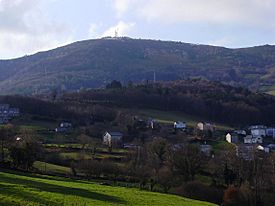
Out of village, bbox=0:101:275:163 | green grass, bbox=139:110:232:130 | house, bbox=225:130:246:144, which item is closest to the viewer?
village, bbox=0:101:275:163

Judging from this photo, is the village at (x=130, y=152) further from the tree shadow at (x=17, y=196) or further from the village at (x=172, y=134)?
the tree shadow at (x=17, y=196)

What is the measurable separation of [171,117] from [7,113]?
47565 mm

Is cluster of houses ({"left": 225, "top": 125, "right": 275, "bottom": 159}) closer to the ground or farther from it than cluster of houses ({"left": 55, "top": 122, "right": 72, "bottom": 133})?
closer to the ground

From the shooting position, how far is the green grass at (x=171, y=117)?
474 ft

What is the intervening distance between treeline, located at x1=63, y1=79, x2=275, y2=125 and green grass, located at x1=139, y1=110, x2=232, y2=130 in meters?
4.32

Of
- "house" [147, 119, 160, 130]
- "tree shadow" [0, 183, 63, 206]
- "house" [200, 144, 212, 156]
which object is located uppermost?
"tree shadow" [0, 183, 63, 206]

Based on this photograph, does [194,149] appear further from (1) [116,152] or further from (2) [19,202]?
(2) [19,202]

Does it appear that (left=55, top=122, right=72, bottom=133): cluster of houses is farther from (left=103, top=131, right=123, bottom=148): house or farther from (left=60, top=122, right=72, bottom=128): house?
(left=103, top=131, right=123, bottom=148): house

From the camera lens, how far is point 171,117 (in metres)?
151

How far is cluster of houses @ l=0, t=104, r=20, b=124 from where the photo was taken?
5044 inches

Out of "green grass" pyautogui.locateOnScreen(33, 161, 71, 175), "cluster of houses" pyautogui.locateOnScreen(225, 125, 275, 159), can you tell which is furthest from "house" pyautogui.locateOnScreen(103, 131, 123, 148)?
"green grass" pyautogui.locateOnScreen(33, 161, 71, 175)

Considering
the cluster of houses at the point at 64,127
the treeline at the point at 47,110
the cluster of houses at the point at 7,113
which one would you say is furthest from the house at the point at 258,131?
the cluster of houses at the point at 7,113

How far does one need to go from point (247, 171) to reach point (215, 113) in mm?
93337

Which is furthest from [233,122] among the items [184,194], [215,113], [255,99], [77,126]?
[184,194]
